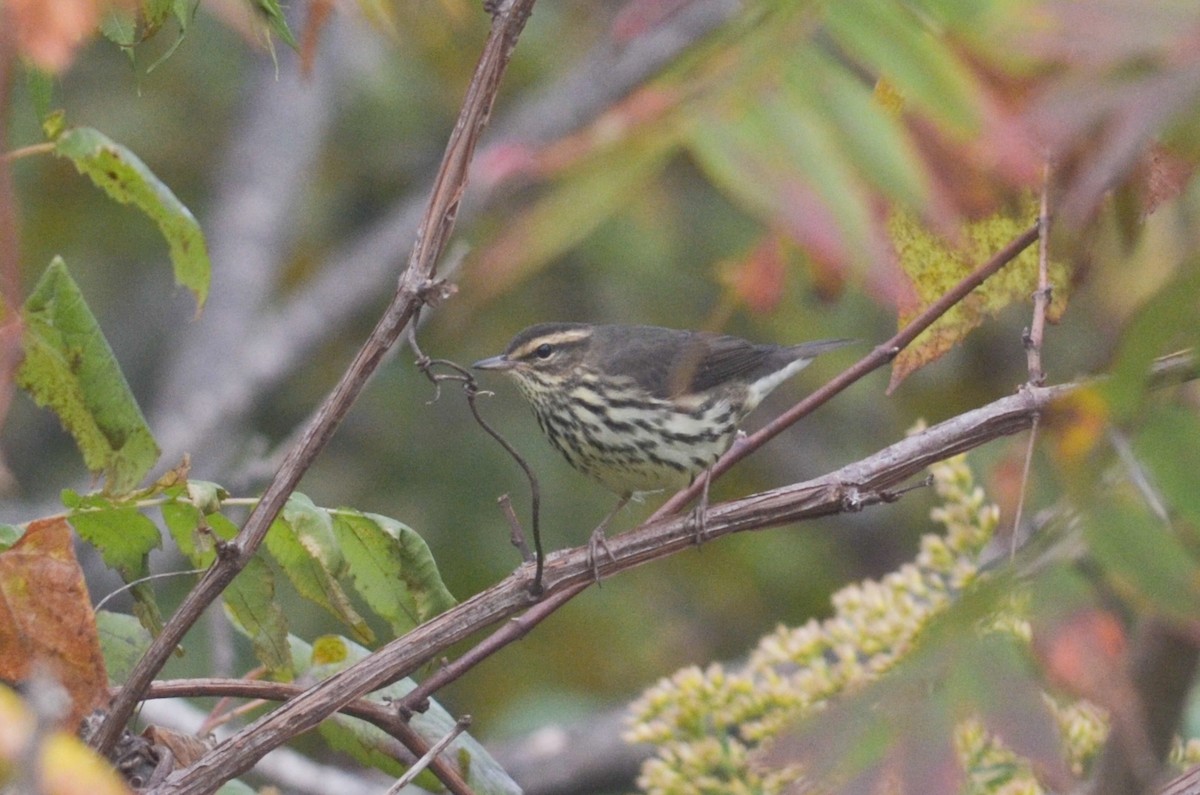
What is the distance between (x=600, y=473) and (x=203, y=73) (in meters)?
3.95

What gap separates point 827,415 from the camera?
25.9ft

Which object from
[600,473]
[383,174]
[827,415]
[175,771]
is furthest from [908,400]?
[175,771]

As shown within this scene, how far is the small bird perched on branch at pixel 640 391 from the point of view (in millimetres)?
3855

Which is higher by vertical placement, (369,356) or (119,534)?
(119,534)

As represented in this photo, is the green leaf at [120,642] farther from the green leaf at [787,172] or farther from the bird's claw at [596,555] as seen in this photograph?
the green leaf at [787,172]

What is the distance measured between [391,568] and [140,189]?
2.09ft

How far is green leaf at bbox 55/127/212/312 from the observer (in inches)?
83.3

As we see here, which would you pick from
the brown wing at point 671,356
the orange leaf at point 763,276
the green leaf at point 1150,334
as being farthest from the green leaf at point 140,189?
the brown wing at point 671,356

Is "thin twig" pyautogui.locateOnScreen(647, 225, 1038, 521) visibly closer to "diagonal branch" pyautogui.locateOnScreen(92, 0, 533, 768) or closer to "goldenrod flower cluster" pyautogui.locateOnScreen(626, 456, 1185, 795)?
"goldenrod flower cluster" pyautogui.locateOnScreen(626, 456, 1185, 795)

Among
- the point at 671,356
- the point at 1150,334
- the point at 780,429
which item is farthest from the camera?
the point at 671,356

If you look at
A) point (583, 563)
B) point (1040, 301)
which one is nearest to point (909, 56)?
point (583, 563)

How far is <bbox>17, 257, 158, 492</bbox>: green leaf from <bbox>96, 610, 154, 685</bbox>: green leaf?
291 millimetres

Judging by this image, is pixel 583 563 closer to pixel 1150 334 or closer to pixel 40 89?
pixel 40 89

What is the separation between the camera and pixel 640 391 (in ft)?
13.2
